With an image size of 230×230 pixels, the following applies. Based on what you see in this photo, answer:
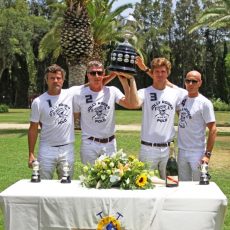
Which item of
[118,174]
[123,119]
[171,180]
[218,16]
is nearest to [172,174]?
[171,180]

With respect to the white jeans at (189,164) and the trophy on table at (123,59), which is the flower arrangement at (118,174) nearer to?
the trophy on table at (123,59)

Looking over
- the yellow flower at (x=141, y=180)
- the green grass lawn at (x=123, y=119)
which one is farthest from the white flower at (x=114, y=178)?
the green grass lawn at (x=123, y=119)

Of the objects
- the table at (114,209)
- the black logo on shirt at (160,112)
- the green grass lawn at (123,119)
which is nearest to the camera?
the table at (114,209)

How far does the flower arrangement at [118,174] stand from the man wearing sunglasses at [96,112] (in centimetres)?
124

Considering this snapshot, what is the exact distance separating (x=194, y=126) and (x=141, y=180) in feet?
5.40

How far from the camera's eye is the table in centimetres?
455

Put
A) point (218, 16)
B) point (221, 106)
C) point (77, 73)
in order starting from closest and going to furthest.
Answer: point (77, 73), point (218, 16), point (221, 106)

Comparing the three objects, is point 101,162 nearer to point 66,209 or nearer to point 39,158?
point 66,209

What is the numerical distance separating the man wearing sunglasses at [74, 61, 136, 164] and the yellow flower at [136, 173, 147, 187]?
140cm

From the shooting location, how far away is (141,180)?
479cm

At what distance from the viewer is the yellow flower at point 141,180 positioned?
15.6 ft

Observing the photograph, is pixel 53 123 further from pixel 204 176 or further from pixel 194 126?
pixel 204 176

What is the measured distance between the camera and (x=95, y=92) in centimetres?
624

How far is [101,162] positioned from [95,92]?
4.97 feet
